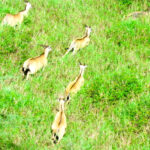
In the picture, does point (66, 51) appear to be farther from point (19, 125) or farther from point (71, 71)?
point (19, 125)

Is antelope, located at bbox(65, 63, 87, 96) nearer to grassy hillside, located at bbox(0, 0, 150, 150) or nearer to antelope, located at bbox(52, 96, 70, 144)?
grassy hillside, located at bbox(0, 0, 150, 150)

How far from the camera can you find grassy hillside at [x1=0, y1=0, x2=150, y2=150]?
242 inches

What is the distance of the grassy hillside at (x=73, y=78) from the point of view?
20.1 ft

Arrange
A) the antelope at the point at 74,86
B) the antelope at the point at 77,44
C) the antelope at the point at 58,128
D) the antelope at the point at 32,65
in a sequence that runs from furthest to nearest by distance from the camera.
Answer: the antelope at the point at 77,44
the antelope at the point at 32,65
the antelope at the point at 74,86
the antelope at the point at 58,128

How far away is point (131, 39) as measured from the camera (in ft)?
32.1

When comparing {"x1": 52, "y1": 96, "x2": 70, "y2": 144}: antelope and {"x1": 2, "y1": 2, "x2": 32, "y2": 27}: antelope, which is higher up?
{"x1": 2, "y1": 2, "x2": 32, "y2": 27}: antelope

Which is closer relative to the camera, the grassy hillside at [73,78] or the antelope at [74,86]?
the grassy hillside at [73,78]

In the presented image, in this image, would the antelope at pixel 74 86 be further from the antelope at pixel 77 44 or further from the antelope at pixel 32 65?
the antelope at pixel 77 44

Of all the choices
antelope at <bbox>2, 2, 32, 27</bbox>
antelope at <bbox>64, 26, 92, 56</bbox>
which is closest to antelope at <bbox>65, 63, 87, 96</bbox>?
antelope at <bbox>64, 26, 92, 56</bbox>

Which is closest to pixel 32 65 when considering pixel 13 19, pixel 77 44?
pixel 77 44

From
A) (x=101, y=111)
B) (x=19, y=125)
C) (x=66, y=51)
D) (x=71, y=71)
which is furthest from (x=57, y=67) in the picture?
(x=19, y=125)

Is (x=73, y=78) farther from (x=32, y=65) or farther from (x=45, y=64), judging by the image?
(x=32, y=65)

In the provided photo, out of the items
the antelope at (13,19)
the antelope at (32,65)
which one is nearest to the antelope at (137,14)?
the antelope at (13,19)

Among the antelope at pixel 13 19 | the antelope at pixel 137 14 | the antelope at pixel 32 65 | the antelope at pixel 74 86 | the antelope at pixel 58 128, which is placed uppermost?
the antelope at pixel 13 19
